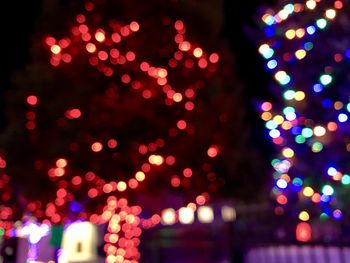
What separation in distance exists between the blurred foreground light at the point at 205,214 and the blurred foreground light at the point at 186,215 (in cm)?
19

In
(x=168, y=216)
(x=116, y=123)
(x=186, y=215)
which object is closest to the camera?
(x=116, y=123)

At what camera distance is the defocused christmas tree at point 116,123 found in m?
9.12

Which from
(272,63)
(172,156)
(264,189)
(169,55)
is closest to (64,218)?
(172,156)

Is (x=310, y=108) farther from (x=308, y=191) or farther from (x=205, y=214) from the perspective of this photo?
(x=205, y=214)

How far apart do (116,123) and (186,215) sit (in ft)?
8.35

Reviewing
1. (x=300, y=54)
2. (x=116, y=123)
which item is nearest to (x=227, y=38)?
(x=116, y=123)

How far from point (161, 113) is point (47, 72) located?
89.7 inches

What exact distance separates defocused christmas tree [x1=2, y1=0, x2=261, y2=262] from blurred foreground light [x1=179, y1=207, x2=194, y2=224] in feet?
1.12

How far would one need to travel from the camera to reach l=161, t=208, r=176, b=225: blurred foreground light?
1029 centimetres

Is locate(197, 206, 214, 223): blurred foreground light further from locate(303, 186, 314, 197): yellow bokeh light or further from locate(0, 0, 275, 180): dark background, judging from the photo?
locate(303, 186, 314, 197): yellow bokeh light

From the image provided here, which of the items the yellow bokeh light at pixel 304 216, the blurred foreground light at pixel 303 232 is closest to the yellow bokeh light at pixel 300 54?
the yellow bokeh light at pixel 304 216

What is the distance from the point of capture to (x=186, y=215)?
10.5 m

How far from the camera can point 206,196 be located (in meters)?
9.66

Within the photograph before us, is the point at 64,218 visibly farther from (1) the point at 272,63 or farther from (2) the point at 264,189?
(1) the point at 272,63
